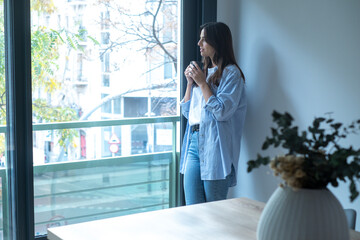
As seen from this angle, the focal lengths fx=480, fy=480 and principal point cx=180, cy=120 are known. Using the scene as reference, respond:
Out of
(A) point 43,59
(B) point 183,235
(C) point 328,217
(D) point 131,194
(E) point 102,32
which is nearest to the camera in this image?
(C) point 328,217

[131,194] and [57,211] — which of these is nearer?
[57,211]

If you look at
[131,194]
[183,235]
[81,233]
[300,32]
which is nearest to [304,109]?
[300,32]

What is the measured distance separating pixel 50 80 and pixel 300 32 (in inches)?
62.9

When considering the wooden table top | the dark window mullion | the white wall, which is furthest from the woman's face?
the wooden table top

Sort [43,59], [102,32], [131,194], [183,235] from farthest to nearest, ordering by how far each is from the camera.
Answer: [131,194] < [102,32] < [43,59] < [183,235]

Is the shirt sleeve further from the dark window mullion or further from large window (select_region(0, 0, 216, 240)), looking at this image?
→ the dark window mullion

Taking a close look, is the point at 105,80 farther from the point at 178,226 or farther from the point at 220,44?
the point at 178,226

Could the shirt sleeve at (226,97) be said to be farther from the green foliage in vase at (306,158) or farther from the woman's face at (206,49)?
the green foliage in vase at (306,158)

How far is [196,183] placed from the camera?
3.17m

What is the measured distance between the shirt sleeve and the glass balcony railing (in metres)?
0.63

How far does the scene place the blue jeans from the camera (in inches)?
124

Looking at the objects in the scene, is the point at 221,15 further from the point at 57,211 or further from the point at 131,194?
the point at 57,211

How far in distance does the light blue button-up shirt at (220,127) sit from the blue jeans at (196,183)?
0.05 m

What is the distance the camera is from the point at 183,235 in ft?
5.49
